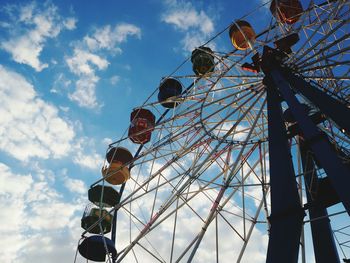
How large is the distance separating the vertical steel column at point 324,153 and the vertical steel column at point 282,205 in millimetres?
728

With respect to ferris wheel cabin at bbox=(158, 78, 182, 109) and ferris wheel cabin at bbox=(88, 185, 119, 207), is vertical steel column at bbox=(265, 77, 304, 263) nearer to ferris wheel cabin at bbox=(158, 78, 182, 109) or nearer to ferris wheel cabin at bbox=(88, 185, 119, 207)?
ferris wheel cabin at bbox=(158, 78, 182, 109)

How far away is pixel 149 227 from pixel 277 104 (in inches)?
225

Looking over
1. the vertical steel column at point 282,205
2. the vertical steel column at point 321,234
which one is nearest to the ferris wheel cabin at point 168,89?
the vertical steel column at point 282,205

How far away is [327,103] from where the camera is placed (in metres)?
7.47

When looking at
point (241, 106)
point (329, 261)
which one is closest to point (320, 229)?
point (329, 261)

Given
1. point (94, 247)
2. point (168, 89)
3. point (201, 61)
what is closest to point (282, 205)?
point (94, 247)

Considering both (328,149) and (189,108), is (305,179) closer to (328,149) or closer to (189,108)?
(328,149)

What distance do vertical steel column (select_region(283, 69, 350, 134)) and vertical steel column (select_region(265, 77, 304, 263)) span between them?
99 cm

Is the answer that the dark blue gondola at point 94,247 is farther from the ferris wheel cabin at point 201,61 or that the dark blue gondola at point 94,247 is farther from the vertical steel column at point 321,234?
the ferris wheel cabin at point 201,61

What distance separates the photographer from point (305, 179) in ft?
31.5

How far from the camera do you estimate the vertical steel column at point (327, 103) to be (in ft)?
22.6

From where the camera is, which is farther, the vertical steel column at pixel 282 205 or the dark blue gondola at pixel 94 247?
the dark blue gondola at pixel 94 247

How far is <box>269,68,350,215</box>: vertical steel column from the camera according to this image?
5407 mm

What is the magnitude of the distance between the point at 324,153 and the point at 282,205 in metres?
1.34
